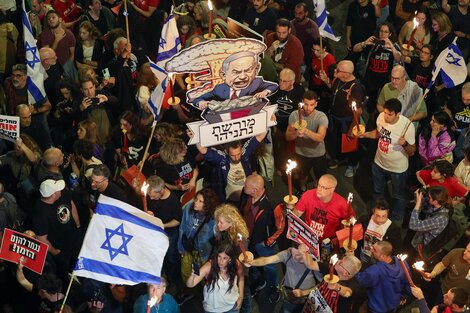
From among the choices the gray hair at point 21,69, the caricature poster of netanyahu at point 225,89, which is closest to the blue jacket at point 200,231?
the caricature poster of netanyahu at point 225,89

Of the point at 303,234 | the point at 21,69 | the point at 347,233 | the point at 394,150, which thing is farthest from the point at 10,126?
the point at 394,150

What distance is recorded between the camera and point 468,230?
1023 centimetres

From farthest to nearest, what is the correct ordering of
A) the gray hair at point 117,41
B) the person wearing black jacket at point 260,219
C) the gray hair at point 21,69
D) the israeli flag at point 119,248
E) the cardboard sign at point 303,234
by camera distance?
the gray hair at point 117,41, the gray hair at point 21,69, the person wearing black jacket at point 260,219, the cardboard sign at point 303,234, the israeli flag at point 119,248

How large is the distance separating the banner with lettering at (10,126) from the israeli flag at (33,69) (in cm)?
127

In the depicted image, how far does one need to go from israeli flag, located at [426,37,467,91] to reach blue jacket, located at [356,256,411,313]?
11.0 feet

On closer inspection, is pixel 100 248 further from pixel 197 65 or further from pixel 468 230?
pixel 468 230

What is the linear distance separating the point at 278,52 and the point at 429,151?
303 centimetres

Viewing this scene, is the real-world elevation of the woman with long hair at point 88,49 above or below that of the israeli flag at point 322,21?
below

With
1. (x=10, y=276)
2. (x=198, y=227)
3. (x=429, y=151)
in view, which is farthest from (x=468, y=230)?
(x=10, y=276)

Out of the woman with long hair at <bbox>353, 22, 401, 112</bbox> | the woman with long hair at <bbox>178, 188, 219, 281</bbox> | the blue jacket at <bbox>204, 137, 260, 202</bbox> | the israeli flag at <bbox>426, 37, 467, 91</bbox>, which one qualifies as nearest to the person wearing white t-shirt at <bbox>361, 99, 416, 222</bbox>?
the israeli flag at <bbox>426, 37, 467, 91</bbox>

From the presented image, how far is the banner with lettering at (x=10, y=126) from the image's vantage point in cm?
1030

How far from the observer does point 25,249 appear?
8781 mm

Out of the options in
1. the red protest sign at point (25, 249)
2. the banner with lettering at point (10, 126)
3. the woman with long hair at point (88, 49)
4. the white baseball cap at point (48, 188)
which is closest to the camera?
the red protest sign at point (25, 249)

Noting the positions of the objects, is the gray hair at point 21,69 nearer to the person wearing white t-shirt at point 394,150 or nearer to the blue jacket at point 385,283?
the person wearing white t-shirt at point 394,150
